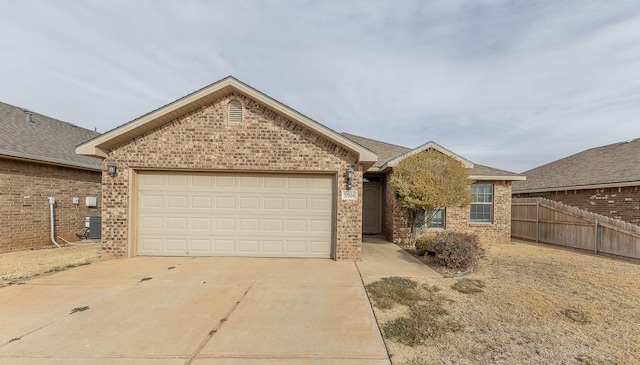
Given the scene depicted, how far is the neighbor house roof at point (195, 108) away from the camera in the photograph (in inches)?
294

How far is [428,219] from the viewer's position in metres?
10.4

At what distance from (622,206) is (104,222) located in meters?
18.1

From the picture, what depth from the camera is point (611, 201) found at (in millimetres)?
11750

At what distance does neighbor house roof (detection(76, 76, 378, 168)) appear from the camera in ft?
24.5

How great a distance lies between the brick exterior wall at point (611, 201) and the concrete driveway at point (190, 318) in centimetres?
1186

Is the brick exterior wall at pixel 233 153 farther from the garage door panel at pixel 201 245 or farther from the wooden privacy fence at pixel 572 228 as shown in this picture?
the wooden privacy fence at pixel 572 228

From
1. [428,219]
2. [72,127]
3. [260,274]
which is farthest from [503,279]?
[72,127]

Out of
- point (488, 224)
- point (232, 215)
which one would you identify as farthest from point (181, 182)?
point (488, 224)

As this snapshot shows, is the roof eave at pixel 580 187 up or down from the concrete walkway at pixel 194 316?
up

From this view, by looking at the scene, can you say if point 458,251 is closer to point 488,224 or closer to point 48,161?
point 488,224

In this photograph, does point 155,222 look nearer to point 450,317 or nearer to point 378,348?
point 378,348

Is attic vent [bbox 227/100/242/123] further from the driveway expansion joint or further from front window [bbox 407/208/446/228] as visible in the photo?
front window [bbox 407/208/446/228]

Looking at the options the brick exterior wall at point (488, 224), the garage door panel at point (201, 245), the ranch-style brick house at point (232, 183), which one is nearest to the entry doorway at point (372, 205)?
the brick exterior wall at point (488, 224)

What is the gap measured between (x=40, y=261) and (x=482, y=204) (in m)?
15.1
